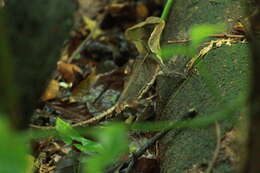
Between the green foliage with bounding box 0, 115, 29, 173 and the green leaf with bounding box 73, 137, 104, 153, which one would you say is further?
the green leaf with bounding box 73, 137, 104, 153

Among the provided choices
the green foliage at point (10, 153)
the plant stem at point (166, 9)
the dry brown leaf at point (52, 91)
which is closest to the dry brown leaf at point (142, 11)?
the dry brown leaf at point (52, 91)

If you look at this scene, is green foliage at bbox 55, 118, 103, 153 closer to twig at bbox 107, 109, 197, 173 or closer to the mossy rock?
twig at bbox 107, 109, 197, 173

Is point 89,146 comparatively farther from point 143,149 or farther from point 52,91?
point 52,91

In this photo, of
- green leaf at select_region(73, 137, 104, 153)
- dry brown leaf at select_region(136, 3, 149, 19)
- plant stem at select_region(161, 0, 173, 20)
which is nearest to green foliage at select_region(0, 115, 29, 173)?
green leaf at select_region(73, 137, 104, 153)

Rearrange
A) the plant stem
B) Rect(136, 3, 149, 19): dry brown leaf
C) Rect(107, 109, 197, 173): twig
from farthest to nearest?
Rect(136, 3, 149, 19): dry brown leaf → the plant stem → Rect(107, 109, 197, 173): twig

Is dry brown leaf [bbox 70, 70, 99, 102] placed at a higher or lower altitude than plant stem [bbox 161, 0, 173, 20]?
lower

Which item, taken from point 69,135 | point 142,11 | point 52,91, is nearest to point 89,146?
point 69,135
